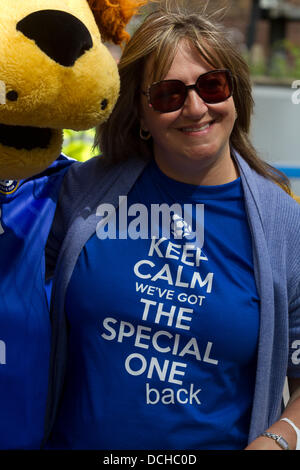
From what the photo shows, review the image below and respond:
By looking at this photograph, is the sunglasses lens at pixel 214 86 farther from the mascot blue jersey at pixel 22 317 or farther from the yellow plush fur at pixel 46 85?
the mascot blue jersey at pixel 22 317

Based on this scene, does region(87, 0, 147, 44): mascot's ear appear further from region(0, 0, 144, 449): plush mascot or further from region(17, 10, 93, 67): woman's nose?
region(17, 10, 93, 67): woman's nose

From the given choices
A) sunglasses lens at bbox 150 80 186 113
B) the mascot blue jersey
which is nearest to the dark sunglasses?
sunglasses lens at bbox 150 80 186 113

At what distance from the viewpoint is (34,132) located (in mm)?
1323

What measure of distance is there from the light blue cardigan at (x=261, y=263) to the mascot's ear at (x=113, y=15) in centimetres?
43

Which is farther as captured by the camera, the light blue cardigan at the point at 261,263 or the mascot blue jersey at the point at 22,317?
the light blue cardigan at the point at 261,263

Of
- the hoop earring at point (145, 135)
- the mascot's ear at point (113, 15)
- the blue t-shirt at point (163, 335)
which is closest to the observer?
the mascot's ear at point (113, 15)

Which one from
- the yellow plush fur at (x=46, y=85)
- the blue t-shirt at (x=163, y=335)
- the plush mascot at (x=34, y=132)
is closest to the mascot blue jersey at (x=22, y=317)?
the plush mascot at (x=34, y=132)

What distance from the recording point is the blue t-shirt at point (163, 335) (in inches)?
65.3

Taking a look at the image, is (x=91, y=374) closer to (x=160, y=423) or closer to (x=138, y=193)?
(x=160, y=423)

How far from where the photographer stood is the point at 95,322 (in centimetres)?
167

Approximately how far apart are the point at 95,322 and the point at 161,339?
0.19 meters

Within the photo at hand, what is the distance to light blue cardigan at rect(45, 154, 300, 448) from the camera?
1668 mm

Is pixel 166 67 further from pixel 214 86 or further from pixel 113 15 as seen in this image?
pixel 113 15
